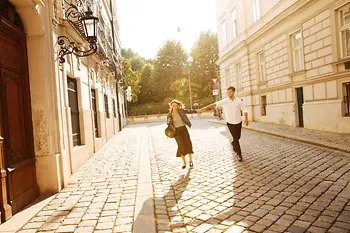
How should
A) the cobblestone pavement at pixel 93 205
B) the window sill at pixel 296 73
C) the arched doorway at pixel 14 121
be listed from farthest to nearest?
the window sill at pixel 296 73
the arched doorway at pixel 14 121
the cobblestone pavement at pixel 93 205

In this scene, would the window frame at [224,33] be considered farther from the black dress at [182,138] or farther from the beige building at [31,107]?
the beige building at [31,107]

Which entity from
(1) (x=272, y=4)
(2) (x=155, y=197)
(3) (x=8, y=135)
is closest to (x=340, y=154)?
(2) (x=155, y=197)

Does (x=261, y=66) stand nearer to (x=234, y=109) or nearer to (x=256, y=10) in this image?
(x=256, y=10)

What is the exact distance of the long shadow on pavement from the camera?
360 centimetres

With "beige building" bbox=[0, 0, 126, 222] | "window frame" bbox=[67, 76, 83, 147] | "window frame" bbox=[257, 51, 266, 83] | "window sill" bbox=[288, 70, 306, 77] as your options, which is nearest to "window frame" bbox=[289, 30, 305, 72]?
"window sill" bbox=[288, 70, 306, 77]

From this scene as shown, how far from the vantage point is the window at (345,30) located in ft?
35.5

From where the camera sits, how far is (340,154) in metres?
7.38

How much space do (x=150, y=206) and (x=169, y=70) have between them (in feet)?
155

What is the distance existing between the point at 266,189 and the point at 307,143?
17.8 ft

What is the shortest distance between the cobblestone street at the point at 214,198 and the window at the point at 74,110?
1.48 m

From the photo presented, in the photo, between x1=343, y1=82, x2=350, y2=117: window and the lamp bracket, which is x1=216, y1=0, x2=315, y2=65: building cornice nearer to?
x1=343, y1=82, x2=350, y2=117: window

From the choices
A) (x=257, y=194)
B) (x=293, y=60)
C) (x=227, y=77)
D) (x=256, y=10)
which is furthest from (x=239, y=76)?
(x=257, y=194)

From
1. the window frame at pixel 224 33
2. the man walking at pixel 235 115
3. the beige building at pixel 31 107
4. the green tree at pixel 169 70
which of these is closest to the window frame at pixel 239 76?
the window frame at pixel 224 33

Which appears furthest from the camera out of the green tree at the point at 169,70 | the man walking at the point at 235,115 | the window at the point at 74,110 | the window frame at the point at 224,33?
the green tree at the point at 169,70
